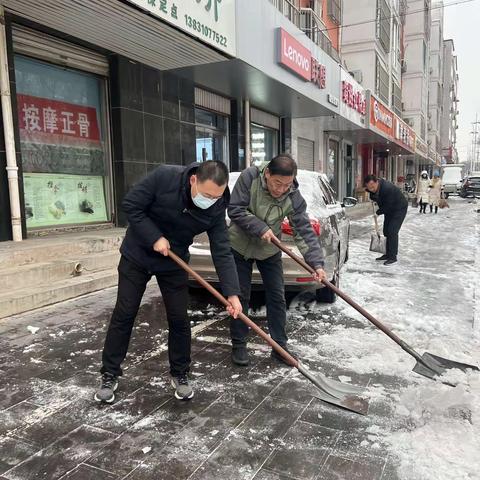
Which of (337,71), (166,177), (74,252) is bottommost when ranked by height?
(74,252)

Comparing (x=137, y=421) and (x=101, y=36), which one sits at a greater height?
(x=101, y=36)

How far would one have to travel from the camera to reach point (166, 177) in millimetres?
A: 2848

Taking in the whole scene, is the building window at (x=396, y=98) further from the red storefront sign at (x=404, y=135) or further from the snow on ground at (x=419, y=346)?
the snow on ground at (x=419, y=346)

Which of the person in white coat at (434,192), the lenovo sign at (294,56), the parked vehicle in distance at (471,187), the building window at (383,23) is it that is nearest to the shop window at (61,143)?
the lenovo sign at (294,56)

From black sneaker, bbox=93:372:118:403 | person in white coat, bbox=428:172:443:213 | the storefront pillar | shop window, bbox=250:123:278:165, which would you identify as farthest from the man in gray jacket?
person in white coat, bbox=428:172:443:213

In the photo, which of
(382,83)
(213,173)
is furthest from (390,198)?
(382,83)

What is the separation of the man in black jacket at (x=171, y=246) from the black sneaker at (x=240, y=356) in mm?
631

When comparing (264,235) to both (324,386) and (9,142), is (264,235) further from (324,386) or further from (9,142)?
(9,142)

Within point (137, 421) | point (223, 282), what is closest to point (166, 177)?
point (223, 282)

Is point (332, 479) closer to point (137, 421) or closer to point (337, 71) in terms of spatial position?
point (137, 421)

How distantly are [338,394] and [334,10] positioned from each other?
64.1 feet

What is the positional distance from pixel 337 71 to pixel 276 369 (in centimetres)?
1317

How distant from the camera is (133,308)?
3037mm

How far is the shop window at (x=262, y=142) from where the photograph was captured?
A: 14620 millimetres
